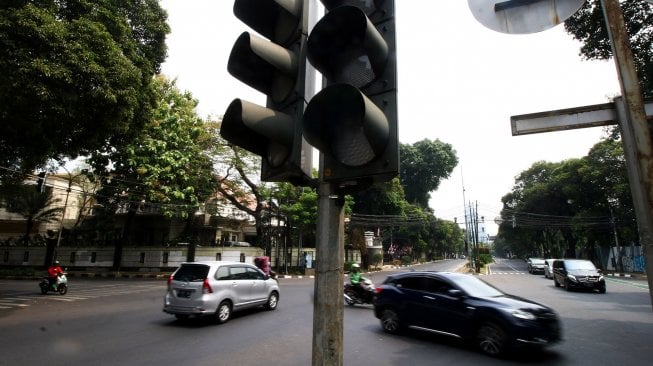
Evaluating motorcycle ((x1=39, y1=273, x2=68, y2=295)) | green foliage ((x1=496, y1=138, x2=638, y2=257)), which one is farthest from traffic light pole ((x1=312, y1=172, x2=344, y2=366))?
green foliage ((x1=496, y1=138, x2=638, y2=257))

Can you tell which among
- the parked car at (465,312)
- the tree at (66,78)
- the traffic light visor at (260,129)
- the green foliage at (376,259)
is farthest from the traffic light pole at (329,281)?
the green foliage at (376,259)

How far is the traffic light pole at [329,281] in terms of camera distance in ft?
5.64

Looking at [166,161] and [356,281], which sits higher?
[166,161]

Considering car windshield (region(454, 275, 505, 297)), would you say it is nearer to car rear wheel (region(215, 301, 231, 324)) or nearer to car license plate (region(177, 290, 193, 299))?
car rear wheel (region(215, 301, 231, 324))

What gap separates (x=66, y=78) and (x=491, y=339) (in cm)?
1164

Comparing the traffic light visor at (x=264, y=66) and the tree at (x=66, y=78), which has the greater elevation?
the tree at (x=66, y=78)

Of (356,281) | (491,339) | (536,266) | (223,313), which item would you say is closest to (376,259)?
(536,266)

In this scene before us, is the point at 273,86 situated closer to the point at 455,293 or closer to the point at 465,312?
the point at 465,312

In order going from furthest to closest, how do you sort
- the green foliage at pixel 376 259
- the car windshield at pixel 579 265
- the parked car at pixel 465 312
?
the green foliage at pixel 376 259 → the car windshield at pixel 579 265 → the parked car at pixel 465 312

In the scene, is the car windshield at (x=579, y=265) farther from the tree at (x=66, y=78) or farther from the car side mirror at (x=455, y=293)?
the tree at (x=66, y=78)

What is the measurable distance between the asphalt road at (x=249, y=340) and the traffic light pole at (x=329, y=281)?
4.93 m

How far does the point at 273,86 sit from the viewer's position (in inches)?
84.3

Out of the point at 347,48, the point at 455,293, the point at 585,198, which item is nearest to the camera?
the point at 347,48

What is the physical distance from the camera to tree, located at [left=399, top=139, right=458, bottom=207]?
2082 inches
